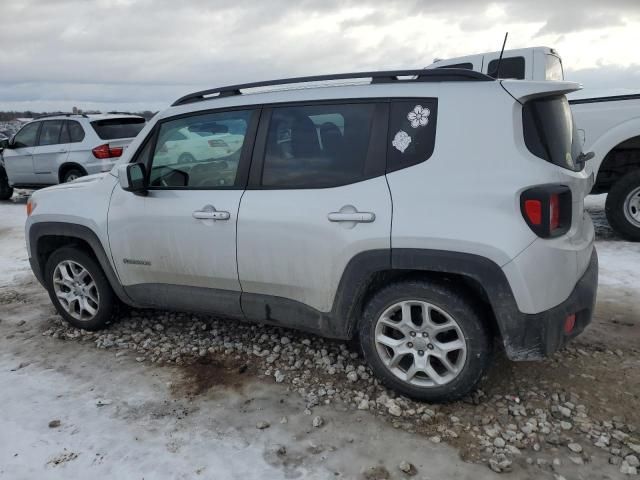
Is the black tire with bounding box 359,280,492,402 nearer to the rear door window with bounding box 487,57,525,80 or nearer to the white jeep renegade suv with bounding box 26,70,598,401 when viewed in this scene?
the white jeep renegade suv with bounding box 26,70,598,401

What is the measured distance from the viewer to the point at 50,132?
1093cm

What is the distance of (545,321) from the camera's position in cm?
274

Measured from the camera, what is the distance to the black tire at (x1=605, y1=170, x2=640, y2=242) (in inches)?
257

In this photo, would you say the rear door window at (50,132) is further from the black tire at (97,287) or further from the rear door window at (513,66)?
the rear door window at (513,66)

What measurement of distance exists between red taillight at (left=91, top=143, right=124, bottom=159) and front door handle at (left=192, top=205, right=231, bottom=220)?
7401mm

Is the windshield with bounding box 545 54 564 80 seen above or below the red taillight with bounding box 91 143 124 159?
above

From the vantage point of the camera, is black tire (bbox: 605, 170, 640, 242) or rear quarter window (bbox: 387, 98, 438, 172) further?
black tire (bbox: 605, 170, 640, 242)

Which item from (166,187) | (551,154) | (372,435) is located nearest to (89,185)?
(166,187)

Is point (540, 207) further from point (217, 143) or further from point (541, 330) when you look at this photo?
point (217, 143)

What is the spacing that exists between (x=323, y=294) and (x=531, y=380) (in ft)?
4.69

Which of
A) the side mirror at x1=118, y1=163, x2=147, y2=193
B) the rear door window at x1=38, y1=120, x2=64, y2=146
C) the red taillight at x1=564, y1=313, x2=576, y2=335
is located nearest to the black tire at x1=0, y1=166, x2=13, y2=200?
the rear door window at x1=38, y1=120, x2=64, y2=146

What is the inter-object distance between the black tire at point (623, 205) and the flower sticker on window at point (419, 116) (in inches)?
187

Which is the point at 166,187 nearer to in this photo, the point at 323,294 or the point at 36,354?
the point at 323,294

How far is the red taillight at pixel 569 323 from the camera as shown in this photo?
2.82m
